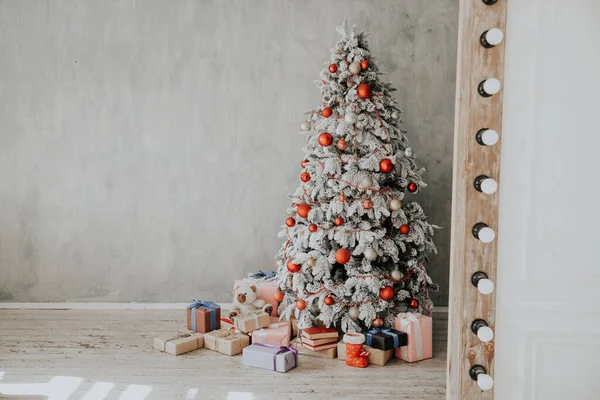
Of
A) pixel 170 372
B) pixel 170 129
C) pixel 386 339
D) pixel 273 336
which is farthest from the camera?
pixel 170 129

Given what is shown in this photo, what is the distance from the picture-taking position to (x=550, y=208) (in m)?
1.80

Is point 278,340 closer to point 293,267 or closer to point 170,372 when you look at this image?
point 293,267

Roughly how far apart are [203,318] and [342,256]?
1016mm

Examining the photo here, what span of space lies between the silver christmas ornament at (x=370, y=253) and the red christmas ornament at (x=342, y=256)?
0.37 feet

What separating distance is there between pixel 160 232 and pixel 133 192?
39 cm

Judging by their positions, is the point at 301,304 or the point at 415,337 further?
the point at 301,304

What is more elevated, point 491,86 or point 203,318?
point 491,86

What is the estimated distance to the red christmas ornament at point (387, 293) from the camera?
3.35 metres

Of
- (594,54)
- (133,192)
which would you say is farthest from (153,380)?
(594,54)

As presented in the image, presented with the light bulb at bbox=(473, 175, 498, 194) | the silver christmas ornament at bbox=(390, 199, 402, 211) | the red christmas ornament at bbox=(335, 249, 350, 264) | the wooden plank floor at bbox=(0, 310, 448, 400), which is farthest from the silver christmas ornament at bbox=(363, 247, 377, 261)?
the light bulb at bbox=(473, 175, 498, 194)

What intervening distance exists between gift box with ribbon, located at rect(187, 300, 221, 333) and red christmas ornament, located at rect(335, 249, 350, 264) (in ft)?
3.07

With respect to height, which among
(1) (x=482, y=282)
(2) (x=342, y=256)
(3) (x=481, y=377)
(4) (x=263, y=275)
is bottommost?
(4) (x=263, y=275)

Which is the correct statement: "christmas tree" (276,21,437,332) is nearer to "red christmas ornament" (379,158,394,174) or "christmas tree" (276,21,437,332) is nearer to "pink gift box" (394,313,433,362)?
"red christmas ornament" (379,158,394,174)

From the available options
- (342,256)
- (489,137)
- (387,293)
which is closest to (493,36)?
(489,137)
